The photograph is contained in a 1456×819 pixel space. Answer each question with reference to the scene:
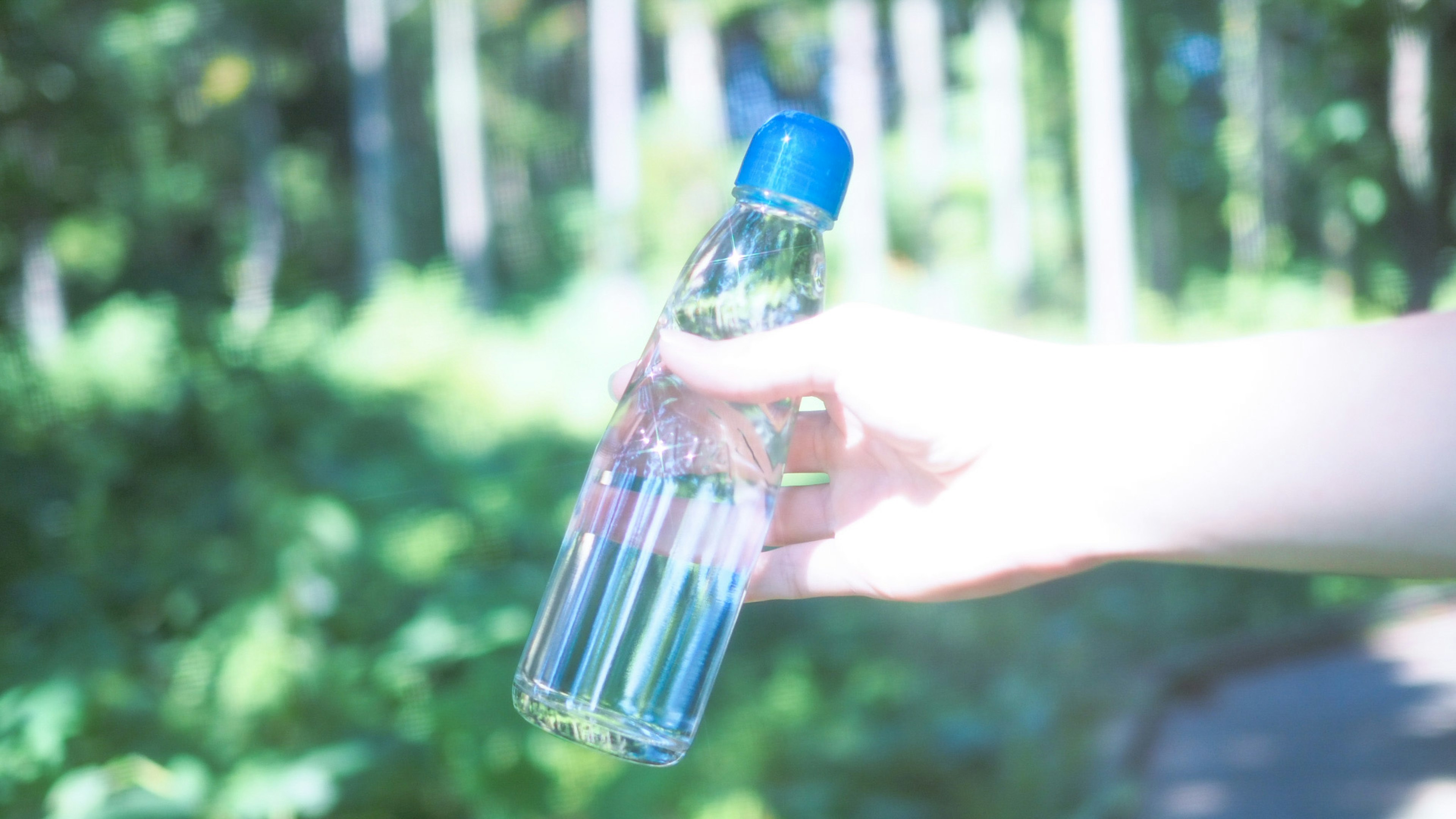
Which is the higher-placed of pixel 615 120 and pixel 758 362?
pixel 615 120

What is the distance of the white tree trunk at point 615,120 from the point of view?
13.2 meters

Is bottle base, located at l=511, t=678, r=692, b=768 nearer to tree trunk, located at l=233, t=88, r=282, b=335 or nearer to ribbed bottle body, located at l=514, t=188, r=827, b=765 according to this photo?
ribbed bottle body, located at l=514, t=188, r=827, b=765

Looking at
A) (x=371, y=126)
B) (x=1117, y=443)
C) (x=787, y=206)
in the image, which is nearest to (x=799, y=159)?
(x=787, y=206)

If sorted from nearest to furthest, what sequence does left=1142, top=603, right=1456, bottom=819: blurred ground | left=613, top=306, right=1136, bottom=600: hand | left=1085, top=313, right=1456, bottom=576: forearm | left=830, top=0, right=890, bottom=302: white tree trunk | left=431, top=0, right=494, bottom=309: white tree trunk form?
left=1085, top=313, right=1456, bottom=576: forearm → left=613, top=306, right=1136, bottom=600: hand → left=1142, top=603, right=1456, bottom=819: blurred ground → left=830, top=0, right=890, bottom=302: white tree trunk → left=431, top=0, right=494, bottom=309: white tree trunk

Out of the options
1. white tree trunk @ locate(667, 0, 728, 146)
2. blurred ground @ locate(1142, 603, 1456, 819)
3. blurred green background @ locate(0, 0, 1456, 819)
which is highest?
white tree trunk @ locate(667, 0, 728, 146)

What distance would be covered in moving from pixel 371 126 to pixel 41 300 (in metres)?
9.36

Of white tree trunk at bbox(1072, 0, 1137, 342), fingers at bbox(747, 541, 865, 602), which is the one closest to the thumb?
fingers at bbox(747, 541, 865, 602)

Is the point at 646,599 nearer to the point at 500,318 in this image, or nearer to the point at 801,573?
the point at 801,573

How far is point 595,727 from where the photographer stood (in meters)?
1.22

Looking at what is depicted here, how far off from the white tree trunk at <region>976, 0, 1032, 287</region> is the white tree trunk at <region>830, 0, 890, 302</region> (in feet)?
3.68

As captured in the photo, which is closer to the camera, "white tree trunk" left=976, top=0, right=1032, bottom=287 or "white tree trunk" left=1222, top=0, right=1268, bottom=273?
"white tree trunk" left=1222, top=0, right=1268, bottom=273

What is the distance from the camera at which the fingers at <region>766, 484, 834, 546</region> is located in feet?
4.50

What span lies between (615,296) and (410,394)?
5.65 meters

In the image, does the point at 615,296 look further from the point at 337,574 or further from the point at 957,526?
the point at 957,526
